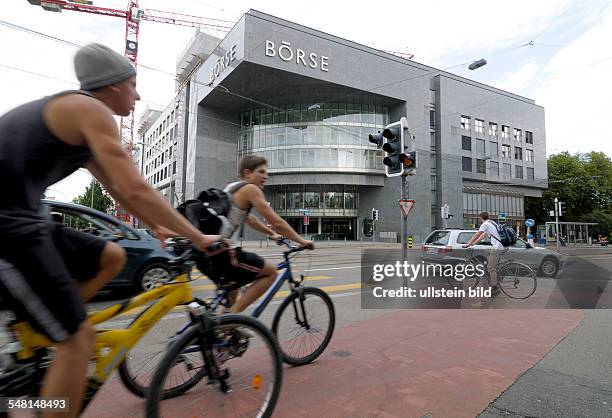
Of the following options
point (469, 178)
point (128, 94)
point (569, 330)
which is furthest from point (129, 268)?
point (469, 178)

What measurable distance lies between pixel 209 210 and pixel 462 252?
8268 mm

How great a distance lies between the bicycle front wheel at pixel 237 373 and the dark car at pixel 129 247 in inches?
166

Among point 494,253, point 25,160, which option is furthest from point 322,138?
point 25,160

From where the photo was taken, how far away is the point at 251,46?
107ft

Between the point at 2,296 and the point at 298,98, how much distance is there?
41.7m

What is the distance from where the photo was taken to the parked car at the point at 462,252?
31.7 feet

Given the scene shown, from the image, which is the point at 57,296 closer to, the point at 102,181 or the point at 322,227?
the point at 102,181

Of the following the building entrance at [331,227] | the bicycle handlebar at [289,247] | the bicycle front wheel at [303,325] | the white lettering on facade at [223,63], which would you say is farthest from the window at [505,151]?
the bicycle handlebar at [289,247]

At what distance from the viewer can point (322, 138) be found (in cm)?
4188

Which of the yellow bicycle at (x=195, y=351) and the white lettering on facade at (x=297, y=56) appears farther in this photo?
the white lettering on facade at (x=297, y=56)

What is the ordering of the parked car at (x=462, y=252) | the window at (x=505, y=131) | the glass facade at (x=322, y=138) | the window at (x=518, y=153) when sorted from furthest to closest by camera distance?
the window at (x=518, y=153) < the window at (x=505, y=131) < the glass facade at (x=322, y=138) < the parked car at (x=462, y=252)

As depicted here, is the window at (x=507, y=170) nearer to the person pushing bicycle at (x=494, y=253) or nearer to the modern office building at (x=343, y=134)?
the modern office building at (x=343, y=134)

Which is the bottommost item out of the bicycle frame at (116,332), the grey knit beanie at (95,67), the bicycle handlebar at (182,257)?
the bicycle frame at (116,332)

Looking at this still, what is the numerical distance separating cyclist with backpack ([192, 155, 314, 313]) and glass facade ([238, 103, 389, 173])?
38.3 meters
